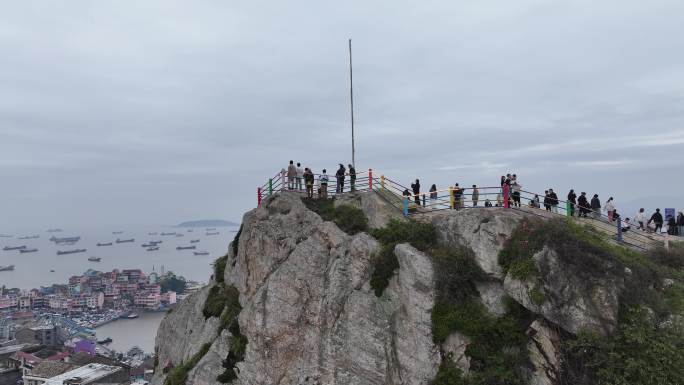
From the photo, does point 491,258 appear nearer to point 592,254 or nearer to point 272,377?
point 592,254

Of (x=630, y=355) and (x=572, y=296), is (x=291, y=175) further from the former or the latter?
(x=630, y=355)

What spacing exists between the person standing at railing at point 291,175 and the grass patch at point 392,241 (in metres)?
8.50

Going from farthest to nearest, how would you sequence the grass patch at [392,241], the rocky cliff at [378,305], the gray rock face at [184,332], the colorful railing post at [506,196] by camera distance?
1. the gray rock face at [184,332]
2. the colorful railing post at [506,196]
3. the grass patch at [392,241]
4. the rocky cliff at [378,305]

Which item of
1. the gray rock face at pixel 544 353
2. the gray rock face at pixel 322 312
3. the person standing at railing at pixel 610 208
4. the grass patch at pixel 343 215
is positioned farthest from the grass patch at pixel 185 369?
the person standing at railing at pixel 610 208

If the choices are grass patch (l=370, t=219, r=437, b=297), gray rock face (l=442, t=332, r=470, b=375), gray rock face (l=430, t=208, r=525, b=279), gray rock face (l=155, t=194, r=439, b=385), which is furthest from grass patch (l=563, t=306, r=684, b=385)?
Answer: grass patch (l=370, t=219, r=437, b=297)

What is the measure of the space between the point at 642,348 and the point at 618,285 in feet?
7.53

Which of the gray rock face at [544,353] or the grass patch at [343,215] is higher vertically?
the grass patch at [343,215]

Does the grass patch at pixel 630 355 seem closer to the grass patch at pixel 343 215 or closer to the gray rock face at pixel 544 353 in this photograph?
the gray rock face at pixel 544 353

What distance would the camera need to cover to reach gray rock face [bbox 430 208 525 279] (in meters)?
19.0

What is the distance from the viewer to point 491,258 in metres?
19.0

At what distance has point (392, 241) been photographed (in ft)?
72.4

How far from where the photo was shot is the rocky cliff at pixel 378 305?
15.9 metres

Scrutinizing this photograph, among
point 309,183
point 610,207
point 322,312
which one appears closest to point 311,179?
point 309,183

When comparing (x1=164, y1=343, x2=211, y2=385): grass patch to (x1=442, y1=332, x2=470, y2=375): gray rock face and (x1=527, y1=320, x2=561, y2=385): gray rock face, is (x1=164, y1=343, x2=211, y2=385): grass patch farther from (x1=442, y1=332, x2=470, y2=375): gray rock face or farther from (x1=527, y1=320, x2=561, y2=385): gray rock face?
(x1=527, y1=320, x2=561, y2=385): gray rock face
